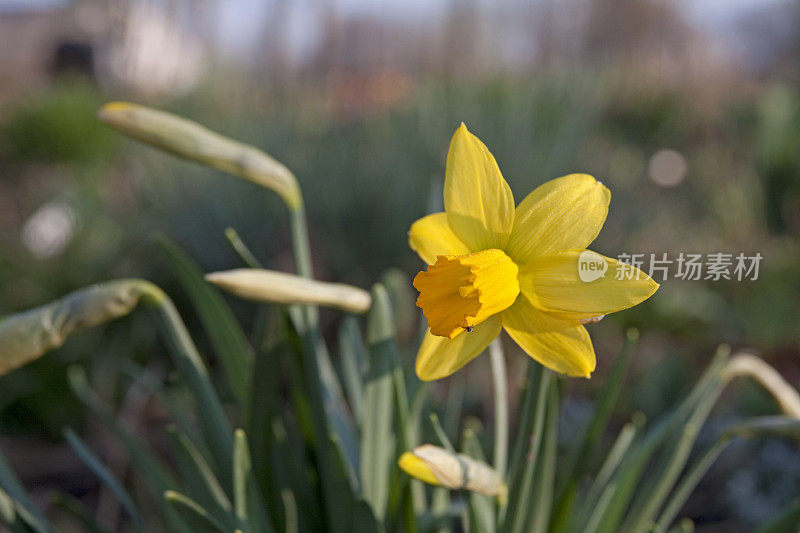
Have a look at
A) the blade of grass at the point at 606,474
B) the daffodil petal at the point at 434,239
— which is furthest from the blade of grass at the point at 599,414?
the daffodil petal at the point at 434,239

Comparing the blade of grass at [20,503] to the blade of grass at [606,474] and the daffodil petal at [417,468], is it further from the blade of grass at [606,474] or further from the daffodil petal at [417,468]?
the blade of grass at [606,474]

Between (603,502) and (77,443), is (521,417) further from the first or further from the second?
(77,443)

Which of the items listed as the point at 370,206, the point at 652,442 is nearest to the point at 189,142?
the point at 652,442

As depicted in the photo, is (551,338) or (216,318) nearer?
(551,338)

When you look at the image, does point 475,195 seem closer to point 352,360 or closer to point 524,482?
point 524,482

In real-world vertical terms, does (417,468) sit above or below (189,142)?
below

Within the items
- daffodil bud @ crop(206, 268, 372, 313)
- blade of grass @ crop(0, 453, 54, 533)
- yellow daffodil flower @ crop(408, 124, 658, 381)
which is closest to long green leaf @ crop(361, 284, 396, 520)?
daffodil bud @ crop(206, 268, 372, 313)

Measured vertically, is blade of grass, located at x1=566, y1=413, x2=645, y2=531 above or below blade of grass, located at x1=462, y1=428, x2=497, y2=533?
below

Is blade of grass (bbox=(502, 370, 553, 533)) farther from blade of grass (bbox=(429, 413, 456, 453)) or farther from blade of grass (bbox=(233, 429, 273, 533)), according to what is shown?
blade of grass (bbox=(233, 429, 273, 533))
